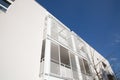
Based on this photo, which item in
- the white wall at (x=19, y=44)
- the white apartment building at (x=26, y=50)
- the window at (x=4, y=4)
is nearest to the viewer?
the white wall at (x=19, y=44)

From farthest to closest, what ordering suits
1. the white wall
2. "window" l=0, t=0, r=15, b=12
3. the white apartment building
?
"window" l=0, t=0, r=15, b=12, the white apartment building, the white wall

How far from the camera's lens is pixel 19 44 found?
7246 millimetres

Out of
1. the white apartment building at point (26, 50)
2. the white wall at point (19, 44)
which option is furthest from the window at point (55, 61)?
the white wall at point (19, 44)

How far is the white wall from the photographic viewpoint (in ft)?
19.5

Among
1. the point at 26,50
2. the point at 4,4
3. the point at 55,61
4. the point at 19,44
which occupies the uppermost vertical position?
the point at 4,4

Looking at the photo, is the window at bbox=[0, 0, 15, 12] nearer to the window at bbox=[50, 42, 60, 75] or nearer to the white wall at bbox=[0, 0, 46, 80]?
the white wall at bbox=[0, 0, 46, 80]

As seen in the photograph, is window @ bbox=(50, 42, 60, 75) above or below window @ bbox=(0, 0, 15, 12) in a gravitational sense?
below

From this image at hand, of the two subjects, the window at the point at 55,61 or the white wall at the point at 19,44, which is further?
the window at the point at 55,61

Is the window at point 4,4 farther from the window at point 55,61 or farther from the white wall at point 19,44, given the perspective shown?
the window at point 55,61

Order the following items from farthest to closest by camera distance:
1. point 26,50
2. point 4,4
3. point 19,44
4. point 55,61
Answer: point 55,61 < point 4,4 < point 26,50 < point 19,44

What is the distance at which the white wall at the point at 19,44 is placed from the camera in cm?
594

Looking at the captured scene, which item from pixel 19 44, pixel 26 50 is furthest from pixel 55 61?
pixel 19 44

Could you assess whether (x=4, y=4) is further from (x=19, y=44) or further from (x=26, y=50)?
(x=26, y=50)

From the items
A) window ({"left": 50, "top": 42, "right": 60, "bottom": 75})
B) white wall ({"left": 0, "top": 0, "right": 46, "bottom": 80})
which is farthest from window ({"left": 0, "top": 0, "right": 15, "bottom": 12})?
window ({"left": 50, "top": 42, "right": 60, "bottom": 75})
